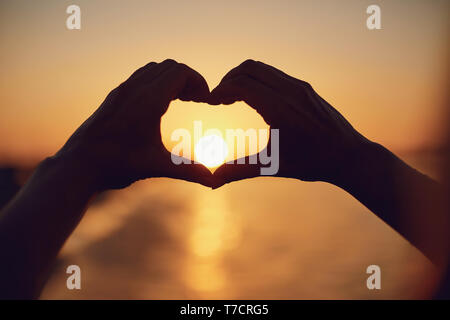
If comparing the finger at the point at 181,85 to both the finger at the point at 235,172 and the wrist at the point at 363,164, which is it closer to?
the finger at the point at 235,172

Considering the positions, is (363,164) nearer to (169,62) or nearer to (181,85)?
(181,85)

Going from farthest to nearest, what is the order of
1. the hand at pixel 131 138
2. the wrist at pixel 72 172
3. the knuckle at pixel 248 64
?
1. the knuckle at pixel 248 64
2. the hand at pixel 131 138
3. the wrist at pixel 72 172

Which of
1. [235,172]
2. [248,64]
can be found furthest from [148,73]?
[235,172]

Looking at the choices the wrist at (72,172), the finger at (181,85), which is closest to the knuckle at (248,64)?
the finger at (181,85)

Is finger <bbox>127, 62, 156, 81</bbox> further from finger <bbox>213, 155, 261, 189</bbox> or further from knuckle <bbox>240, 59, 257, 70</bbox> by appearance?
finger <bbox>213, 155, 261, 189</bbox>

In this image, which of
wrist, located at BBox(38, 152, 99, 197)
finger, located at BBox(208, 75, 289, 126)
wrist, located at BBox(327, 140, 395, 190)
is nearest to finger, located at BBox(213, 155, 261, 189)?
finger, located at BBox(208, 75, 289, 126)

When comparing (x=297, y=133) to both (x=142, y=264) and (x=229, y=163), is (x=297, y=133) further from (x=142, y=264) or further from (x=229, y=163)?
(x=142, y=264)
